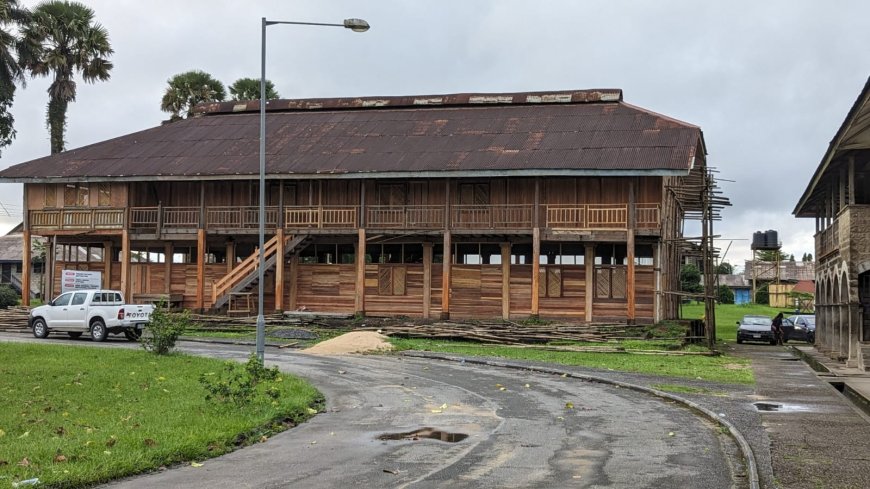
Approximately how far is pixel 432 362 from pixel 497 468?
14620 mm

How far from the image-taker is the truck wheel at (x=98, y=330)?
92.9 feet

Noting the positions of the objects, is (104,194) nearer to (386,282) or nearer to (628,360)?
(386,282)

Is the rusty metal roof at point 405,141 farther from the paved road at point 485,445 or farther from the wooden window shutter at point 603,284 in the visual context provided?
the paved road at point 485,445

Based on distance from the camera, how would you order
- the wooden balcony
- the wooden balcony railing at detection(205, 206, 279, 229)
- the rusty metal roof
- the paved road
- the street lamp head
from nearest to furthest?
the paved road, the street lamp head, the wooden balcony, the rusty metal roof, the wooden balcony railing at detection(205, 206, 279, 229)

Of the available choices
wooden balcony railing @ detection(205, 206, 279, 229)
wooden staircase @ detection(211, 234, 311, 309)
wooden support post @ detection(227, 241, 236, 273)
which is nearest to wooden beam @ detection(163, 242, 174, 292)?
wooden balcony railing @ detection(205, 206, 279, 229)

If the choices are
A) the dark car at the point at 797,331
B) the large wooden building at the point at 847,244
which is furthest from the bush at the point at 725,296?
the large wooden building at the point at 847,244

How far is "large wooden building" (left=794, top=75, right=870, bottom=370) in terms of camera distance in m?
22.8

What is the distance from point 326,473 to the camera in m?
9.53

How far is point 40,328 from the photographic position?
1175 inches

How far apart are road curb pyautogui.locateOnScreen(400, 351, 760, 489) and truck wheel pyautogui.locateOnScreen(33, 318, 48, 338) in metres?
12.7

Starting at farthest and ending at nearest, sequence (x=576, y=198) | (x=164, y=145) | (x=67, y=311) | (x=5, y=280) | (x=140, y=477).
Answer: (x=5, y=280)
(x=164, y=145)
(x=576, y=198)
(x=67, y=311)
(x=140, y=477)

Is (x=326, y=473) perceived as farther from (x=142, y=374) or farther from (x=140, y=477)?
(x=142, y=374)

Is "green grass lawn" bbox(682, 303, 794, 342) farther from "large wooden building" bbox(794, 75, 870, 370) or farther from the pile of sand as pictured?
the pile of sand

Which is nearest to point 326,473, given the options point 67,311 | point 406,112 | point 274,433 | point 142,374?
Result: point 274,433
